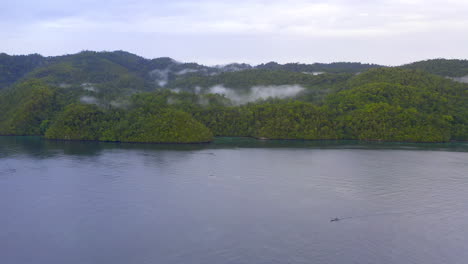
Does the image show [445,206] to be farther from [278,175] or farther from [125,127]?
[125,127]

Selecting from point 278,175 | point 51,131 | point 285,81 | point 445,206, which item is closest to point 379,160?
point 278,175

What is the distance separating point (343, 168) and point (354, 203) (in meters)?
12.6

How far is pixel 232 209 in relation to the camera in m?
26.2

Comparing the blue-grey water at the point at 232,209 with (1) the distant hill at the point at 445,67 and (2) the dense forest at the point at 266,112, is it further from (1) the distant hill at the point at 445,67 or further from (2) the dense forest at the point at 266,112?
(1) the distant hill at the point at 445,67

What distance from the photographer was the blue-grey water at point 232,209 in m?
19.6

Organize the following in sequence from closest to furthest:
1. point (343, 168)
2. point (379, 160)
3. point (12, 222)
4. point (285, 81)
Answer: point (12, 222) → point (343, 168) → point (379, 160) → point (285, 81)

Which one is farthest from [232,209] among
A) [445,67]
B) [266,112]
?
[445,67]

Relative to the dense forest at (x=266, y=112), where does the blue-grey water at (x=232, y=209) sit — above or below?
below

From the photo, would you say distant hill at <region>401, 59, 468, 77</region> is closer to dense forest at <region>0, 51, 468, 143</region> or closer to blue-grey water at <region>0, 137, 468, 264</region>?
dense forest at <region>0, 51, 468, 143</region>

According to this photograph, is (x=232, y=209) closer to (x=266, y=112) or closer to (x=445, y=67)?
(x=266, y=112)

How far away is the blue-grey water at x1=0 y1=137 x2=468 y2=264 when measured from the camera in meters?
19.6

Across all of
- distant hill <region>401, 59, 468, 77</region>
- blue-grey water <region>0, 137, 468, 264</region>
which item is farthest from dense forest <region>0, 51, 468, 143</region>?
blue-grey water <region>0, 137, 468, 264</region>

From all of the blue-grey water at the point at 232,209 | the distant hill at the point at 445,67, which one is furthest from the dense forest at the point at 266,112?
the blue-grey water at the point at 232,209

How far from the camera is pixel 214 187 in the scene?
32156 millimetres
